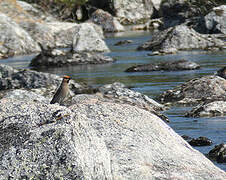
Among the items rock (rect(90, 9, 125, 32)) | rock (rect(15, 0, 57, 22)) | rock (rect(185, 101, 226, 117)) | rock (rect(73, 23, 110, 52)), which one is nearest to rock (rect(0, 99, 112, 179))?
rock (rect(185, 101, 226, 117))

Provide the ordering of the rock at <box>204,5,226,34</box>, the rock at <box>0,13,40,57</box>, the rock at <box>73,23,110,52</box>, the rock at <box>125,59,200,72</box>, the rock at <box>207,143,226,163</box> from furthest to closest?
the rock at <box>204,5,226,34</box>
the rock at <box>0,13,40,57</box>
the rock at <box>73,23,110,52</box>
the rock at <box>125,59,200,72</box>
the rock at <box>207,143,226,163</box>

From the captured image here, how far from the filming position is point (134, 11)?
77.1m

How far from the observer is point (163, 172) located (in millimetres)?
6484

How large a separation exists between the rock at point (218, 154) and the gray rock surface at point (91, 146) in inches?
35.2

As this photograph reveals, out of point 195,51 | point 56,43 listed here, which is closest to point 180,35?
point 195,51

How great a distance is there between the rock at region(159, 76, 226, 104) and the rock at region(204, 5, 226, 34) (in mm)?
24979

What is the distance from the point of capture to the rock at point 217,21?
40.4 metres

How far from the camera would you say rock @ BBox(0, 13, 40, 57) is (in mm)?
37312

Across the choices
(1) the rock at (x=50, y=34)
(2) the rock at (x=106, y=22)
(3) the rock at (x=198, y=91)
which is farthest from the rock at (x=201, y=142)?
(2) the rock at (x=106, y=22)

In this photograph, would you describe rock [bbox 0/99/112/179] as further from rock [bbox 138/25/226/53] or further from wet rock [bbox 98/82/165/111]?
rock [bbox 138/25/226/53]

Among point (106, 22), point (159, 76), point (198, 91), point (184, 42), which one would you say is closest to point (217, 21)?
point (184, 42)

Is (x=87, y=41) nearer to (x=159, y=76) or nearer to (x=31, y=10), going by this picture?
(x=159, y=76)

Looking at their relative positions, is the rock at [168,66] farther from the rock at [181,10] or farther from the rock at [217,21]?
the rock at [181,10]

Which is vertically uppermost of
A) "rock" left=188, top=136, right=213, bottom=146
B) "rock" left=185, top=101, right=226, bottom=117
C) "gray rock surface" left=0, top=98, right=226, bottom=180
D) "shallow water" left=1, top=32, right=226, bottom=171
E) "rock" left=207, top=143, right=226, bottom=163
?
"gray rock surface" left=0, top=98, right=226, bottom=180
